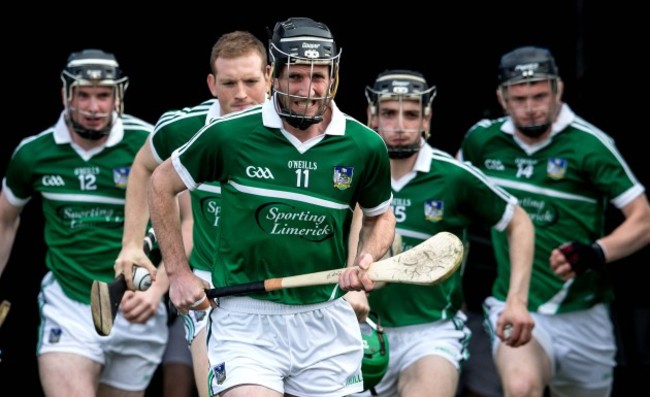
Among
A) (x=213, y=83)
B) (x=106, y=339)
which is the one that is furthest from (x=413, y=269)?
(x=106, y=339)

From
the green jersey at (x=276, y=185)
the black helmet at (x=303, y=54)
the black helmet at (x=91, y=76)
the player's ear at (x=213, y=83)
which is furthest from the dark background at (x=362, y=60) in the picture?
the green jersey at (x=276, y=185)

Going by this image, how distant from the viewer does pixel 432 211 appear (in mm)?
7203

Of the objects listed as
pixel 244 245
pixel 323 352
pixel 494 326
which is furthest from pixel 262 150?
pixel 494 326

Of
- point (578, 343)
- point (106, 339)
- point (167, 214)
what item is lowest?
point (578, 343)

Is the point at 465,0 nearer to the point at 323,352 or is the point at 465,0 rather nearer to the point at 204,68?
the point at 204,68

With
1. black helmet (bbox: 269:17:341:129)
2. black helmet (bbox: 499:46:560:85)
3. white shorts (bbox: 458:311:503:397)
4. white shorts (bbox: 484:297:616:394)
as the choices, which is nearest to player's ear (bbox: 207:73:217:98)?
black helmet (bbox: 269:17:341:129)

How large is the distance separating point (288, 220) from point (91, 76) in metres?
2.08

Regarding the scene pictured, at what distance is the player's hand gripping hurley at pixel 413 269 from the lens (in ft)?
18.1

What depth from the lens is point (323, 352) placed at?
579 centimetres

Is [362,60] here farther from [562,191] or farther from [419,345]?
[419,345]

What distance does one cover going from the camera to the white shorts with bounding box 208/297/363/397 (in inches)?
224

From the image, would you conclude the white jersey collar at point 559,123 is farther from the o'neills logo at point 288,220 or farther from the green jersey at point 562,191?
the o'neills logo at point 288,220

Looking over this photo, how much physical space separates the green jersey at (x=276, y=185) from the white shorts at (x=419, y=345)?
4.80ft

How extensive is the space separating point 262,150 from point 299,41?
402 mm
